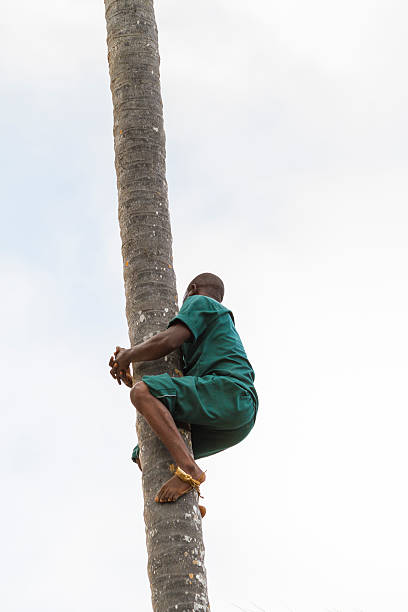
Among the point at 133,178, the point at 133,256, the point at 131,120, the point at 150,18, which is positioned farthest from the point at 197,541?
the point at 150,18

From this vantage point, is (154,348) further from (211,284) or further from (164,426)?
(211,284)

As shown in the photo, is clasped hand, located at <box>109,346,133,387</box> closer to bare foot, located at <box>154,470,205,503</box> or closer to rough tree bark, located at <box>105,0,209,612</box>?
rough tree bark, located at <box>105,0,209,612</box>

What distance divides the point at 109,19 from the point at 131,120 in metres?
0.97

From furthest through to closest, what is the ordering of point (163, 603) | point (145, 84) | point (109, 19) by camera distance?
point (109, 19) < point (145, 84) < point (163, 603)

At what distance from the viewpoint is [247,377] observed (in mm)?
4898

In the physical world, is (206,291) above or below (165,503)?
above

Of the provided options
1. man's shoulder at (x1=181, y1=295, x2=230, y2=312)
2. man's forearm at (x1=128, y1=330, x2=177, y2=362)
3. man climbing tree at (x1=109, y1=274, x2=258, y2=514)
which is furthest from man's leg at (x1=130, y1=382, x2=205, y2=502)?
man's shoulder at (x1=181, y1=295, x2=230, y2=312)

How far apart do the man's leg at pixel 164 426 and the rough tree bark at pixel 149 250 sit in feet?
0.25

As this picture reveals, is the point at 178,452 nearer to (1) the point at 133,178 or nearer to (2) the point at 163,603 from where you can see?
(2) the point at 163,603

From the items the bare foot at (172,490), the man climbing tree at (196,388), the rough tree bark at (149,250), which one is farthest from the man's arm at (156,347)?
the bare foot at (172,490)

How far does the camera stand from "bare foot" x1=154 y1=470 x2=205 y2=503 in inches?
169

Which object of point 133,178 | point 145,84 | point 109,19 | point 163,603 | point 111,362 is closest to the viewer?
point 163,603

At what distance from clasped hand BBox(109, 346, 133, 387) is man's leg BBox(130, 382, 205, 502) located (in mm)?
236

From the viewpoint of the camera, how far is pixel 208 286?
540 centimetres
